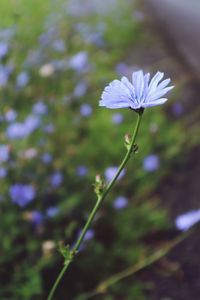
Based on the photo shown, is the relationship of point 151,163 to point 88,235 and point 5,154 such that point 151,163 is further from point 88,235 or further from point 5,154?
point 5,154

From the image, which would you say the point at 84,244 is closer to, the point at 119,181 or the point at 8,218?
the point at 8,218

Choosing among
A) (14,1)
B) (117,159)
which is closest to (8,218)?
(117,159)

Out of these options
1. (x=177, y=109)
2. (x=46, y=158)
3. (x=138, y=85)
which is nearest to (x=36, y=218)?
(x=46, y=158)

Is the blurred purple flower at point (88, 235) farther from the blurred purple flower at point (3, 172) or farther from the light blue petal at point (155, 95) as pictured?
the light blue petal at point (155, 95)

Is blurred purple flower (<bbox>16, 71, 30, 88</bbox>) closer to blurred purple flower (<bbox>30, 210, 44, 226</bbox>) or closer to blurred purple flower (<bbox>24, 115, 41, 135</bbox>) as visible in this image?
blurred purple flower (<bbox>24, 115, 41, 135</bbox>)

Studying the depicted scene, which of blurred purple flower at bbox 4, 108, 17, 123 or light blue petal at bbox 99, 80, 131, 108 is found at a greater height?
blurred purple flower at bbox 4, 108, 17, 123

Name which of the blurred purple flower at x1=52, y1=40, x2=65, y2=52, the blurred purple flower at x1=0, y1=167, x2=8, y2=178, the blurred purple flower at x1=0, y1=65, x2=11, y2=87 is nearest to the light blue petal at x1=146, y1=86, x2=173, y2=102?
the blurred purple flower at x1=0, y1=167, x2=8, y2=178
